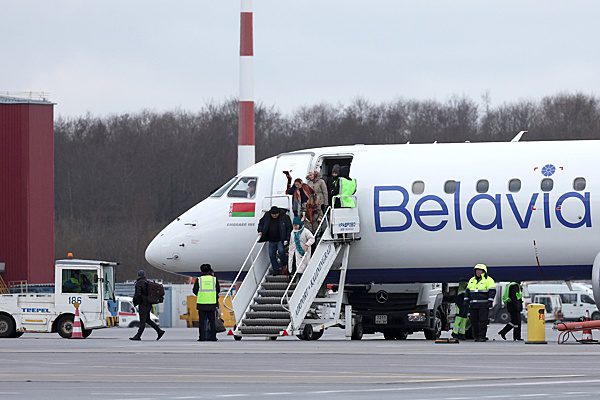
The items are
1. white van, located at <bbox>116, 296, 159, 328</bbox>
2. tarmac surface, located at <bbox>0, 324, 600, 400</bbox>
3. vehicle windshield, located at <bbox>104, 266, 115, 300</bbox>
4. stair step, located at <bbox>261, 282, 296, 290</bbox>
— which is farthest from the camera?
white van, located at <bbox>116, 296, 159, 328</bbox>

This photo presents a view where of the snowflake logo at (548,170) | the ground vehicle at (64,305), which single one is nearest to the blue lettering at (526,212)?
the snowflake logo at (548,170)

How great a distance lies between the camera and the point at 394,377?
22469 millimetres

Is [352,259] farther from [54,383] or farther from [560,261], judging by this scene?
[54,383]

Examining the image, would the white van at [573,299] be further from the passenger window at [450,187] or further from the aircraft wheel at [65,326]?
the passenger window at [450,187]

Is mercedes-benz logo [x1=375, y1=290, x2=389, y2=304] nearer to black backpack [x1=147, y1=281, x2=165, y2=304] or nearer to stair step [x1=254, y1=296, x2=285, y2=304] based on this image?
stair step [x1=254, y1=296, x2=285, y2=304]

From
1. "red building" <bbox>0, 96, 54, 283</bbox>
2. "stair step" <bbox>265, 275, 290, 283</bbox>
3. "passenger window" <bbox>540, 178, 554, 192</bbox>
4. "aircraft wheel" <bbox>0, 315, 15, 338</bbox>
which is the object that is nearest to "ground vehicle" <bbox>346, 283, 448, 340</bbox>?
"stair step" <bbox>265, 275, 290, 283</bbox>

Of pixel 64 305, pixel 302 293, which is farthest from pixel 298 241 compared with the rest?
pixel 64 305

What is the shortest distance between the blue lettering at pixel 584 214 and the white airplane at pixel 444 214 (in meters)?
0.02

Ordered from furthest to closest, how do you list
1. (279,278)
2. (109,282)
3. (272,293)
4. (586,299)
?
(586,299) → (109,282) → (279,278) → (272,293)

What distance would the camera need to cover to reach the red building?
7244 centimetres

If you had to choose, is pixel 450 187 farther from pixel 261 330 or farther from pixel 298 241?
pixel 261 330

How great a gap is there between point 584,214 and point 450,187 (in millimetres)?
3303

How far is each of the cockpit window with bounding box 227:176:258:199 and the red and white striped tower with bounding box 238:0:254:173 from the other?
87.3 ft

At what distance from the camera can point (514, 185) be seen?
3662cm
